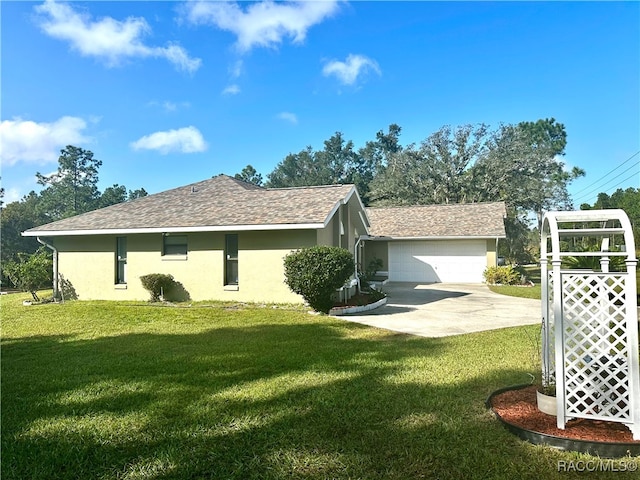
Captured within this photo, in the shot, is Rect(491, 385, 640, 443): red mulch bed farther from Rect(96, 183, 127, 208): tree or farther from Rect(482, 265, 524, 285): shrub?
Rect(96, 183, 127, 208): tree

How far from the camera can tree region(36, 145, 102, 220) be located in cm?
6391

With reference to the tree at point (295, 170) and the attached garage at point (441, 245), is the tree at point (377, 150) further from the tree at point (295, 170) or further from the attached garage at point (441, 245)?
the attached garage at point (441, 245)

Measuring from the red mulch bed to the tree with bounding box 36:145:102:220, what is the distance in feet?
233

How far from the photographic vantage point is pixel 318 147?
63781mm

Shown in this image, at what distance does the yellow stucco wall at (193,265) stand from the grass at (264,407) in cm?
476

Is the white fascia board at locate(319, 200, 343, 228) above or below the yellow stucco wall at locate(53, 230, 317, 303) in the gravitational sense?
above

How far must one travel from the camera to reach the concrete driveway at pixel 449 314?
31.3ft

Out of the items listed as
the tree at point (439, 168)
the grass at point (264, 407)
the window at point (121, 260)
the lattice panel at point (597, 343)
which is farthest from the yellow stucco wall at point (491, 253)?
the lattice panel at point (597, 343)

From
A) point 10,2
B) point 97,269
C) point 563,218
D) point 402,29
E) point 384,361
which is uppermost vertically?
point 402,29

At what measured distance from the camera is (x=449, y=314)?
1143 cm

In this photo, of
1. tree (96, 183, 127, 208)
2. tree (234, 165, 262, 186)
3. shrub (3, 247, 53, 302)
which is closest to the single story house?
shrub (3, 247, 53, 302)

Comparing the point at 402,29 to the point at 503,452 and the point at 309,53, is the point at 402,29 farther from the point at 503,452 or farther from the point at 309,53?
the point at 503,452

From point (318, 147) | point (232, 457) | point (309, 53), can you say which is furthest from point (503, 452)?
point (318, 147)

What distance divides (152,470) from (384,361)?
403cm
